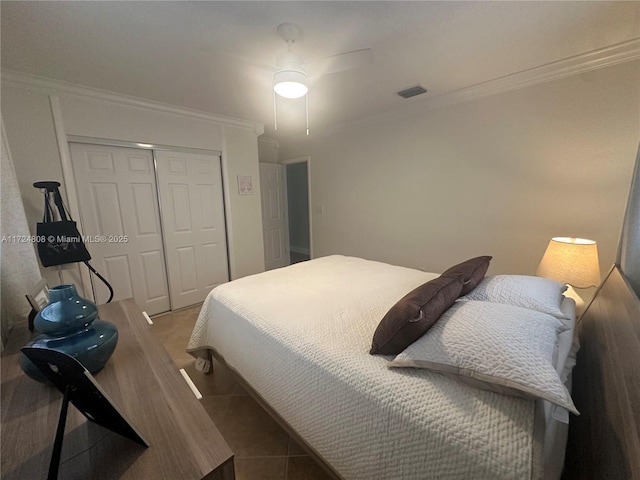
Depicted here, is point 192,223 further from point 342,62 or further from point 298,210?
point 298,210

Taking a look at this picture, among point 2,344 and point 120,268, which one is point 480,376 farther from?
point 120,268

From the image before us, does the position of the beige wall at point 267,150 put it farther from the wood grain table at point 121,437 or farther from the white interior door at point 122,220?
the wood grain table at point 121,437

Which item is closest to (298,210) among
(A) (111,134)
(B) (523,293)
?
(A) (111,134)

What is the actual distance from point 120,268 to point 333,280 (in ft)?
7.83

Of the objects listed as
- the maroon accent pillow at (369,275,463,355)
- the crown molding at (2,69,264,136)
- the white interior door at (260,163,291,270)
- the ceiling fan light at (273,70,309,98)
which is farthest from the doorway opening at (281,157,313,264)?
the maroon accent pillow at (369,275,463,355)

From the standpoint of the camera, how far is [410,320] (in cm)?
95

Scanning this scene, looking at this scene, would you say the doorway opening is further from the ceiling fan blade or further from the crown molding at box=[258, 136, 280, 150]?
the ceiling fan blade

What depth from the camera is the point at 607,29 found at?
1589 millimetres

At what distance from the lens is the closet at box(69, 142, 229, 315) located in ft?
8.23

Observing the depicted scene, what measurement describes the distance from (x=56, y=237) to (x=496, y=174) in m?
3.93

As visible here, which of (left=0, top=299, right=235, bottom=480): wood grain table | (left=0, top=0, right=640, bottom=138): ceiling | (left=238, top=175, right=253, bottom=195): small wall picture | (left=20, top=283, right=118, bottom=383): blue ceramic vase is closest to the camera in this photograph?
(left=0, top=299, right=235, bottom=480): wood grain table

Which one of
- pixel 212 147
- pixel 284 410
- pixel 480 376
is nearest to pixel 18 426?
pixel 284 410

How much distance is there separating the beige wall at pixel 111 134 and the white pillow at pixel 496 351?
3065 mm

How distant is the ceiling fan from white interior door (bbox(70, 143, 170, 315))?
1975 mm
